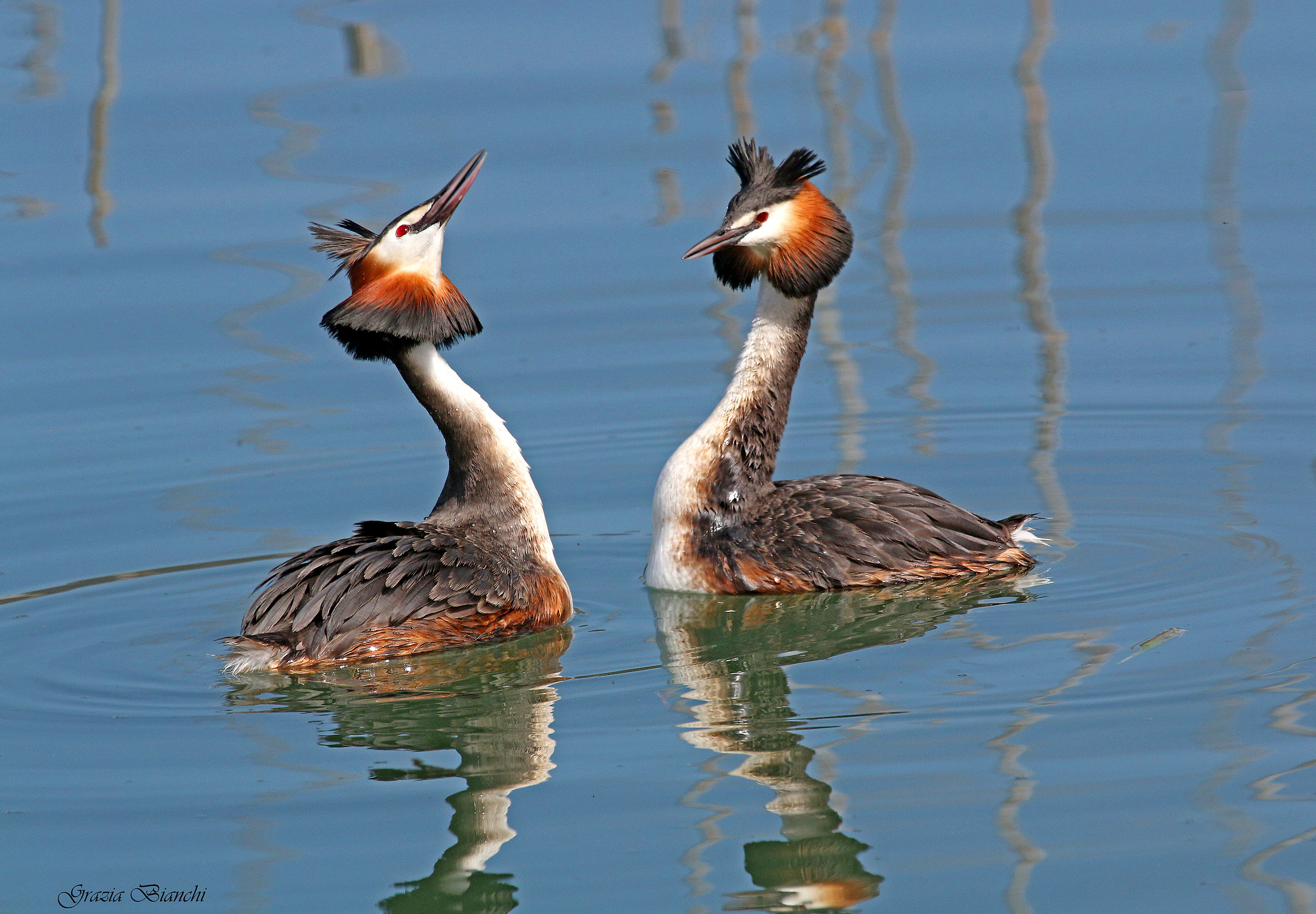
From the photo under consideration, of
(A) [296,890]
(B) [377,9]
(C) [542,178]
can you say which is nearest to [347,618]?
(A) [296,890]

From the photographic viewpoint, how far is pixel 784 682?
22.2 ft

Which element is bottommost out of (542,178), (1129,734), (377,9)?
(1129,734)

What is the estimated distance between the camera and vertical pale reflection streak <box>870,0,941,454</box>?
993 centimetres

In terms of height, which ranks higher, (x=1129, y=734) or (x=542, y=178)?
(x=542, y=178)

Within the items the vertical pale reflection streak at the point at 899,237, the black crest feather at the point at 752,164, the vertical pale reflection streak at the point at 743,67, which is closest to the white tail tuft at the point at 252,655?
the black crest feather at the point at 752,164

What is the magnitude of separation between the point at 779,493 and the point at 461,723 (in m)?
2.09

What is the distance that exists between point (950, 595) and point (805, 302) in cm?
139

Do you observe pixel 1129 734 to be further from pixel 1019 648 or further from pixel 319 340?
pixel 319 340

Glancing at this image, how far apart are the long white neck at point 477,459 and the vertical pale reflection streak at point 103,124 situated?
5.93 metres

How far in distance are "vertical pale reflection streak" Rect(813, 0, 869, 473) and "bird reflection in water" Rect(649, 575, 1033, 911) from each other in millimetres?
1660

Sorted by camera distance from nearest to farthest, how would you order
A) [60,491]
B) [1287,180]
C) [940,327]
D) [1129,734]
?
[1129,734] → [60,491] → [940,327] → [1287,180]

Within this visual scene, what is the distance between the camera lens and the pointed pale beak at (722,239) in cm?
777

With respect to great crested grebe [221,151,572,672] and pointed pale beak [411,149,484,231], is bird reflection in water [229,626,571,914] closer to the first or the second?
great crested grebe [221,151,572,672]

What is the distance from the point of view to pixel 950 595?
7.62m
